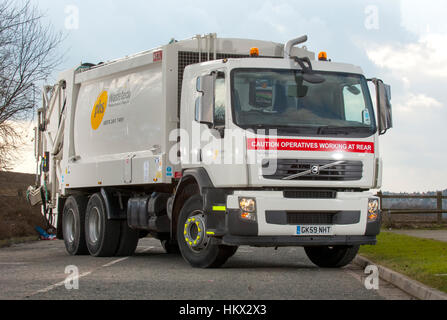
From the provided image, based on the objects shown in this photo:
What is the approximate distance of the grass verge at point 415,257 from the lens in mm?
10242

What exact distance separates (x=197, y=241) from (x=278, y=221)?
1.42 metres

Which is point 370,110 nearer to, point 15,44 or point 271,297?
point 271,297

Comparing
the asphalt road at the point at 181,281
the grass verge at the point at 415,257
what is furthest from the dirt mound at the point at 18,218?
the grass verge at the point at 415,257

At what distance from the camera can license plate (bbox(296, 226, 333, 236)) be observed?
1168 cm

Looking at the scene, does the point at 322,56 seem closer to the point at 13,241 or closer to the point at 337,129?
the point at 337,129

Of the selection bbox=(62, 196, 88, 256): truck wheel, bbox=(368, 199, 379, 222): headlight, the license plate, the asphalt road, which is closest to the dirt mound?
bbox=(62, 196, 88, 256): truck wheel

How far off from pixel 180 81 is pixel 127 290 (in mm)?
5050

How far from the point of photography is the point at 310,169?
11.7 meters

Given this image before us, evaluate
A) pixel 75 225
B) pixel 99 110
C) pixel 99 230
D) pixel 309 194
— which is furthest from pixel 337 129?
pixel 75 225

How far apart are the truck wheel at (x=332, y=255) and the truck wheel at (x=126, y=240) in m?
3.88

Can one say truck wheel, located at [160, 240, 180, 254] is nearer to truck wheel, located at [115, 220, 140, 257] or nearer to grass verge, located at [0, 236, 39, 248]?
truck wheel, located at [115, 220, 140, 257]

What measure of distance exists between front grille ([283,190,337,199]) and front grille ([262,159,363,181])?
0.72 ft

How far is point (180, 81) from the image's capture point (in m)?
13.6
